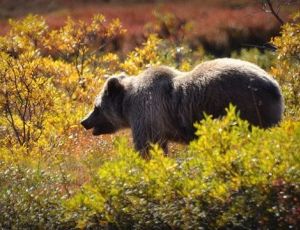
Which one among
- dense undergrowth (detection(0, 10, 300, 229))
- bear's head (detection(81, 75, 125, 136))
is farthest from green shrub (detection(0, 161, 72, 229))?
bear's head (detection(81, 75, 125, 136))

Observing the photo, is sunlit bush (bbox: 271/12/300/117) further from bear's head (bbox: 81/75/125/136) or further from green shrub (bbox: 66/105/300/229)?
green shrub (bbox: 66/105/300/229)

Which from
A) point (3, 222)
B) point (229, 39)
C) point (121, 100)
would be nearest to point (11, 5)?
point (229, 39)

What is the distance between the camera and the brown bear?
7.81m

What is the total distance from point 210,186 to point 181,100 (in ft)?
8.37

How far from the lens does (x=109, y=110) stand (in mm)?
9648

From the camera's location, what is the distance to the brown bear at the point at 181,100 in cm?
781

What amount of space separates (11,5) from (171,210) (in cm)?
3161

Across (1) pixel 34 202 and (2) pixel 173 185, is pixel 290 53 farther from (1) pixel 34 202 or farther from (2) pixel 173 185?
(2) pixel 173 185

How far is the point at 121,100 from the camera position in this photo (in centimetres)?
941

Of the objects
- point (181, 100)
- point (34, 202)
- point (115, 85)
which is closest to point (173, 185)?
point (34, 202)

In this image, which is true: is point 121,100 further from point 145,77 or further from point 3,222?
point 3,222

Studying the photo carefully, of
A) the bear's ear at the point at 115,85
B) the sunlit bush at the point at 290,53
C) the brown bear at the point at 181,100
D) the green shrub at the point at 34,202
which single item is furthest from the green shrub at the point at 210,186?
the sunlit bush at the point at 290,53

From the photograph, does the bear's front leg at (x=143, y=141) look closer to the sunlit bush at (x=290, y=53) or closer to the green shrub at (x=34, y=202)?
the green shrub at (x=34, y=202)

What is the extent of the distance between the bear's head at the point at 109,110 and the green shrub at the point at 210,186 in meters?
3.03
